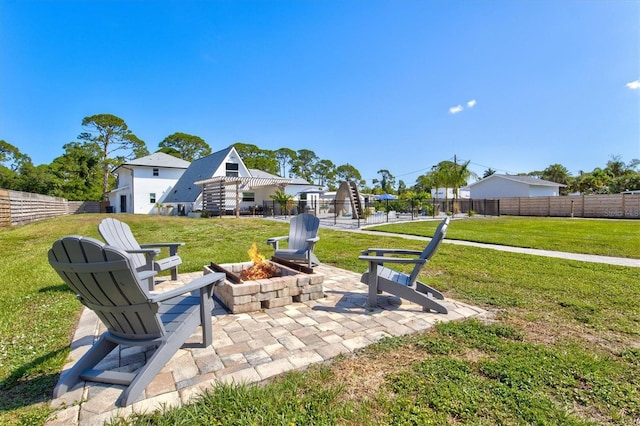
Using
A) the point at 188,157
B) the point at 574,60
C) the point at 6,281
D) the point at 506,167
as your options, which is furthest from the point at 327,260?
the point at 506,167

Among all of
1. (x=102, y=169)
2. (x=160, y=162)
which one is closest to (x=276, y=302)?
(x=160, y=162)

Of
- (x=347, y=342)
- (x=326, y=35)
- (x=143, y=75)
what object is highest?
(x=143, y=75)

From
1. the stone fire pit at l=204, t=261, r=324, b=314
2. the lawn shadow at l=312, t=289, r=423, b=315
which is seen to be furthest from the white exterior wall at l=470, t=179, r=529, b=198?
the stone fire pit at l=204, t=261, r=324, b=314

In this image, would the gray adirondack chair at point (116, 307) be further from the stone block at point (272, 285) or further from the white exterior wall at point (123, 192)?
the white exterior wall at point (123, 192)

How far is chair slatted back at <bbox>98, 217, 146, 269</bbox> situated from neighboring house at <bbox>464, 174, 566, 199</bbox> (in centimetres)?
3705

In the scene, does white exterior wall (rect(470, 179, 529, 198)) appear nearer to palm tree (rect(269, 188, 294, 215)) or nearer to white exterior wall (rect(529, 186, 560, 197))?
white exterior wall (rect(529, 186, 560, 197))

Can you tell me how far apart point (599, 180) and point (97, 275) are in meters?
49.5

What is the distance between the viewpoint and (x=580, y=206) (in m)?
24.3

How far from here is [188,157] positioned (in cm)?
4506

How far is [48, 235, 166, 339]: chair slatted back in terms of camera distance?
184 centimetres

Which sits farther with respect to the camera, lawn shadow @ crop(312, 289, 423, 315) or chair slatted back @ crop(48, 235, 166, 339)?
lawn shadow @ crop(312, 289, 423, 315)

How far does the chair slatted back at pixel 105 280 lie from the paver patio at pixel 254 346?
17.5 inches

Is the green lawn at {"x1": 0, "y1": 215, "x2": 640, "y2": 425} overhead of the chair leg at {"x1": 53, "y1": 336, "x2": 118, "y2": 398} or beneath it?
beneath

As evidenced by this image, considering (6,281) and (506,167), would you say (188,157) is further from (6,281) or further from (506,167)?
(506,167)
